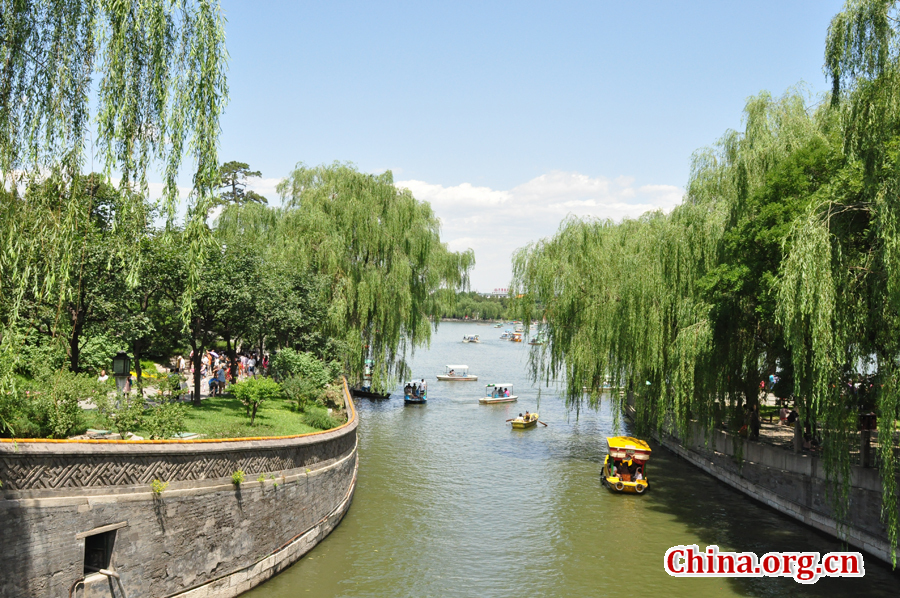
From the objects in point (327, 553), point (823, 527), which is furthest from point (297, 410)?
point (823, 527)

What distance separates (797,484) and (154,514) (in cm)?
1782

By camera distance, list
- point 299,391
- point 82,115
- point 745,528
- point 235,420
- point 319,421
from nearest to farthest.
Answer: point 82,115
point 235,420
point 745,528
point 319,421
point 299,391

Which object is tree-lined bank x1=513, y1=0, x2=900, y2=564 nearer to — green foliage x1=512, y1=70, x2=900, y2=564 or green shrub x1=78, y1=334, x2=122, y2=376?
green foliage x1=512, y1=70, x2=900, y2=564

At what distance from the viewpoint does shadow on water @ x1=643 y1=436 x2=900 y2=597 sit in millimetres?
15984

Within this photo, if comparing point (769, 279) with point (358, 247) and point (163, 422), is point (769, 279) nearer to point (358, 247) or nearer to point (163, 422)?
point (163, 422)

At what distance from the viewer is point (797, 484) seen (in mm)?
20328

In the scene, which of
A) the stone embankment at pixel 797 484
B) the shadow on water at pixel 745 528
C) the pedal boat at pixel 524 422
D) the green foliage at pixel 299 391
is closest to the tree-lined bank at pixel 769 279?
the stone embankment at pixel 797 484

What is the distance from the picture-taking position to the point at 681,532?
20328 millimetres

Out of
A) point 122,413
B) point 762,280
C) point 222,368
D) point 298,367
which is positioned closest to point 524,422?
point 298,367

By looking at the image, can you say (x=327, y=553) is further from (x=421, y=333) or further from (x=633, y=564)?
(x=421, y=333)

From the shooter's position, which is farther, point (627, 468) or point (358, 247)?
point (358, 247)

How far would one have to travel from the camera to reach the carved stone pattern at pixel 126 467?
998 cm

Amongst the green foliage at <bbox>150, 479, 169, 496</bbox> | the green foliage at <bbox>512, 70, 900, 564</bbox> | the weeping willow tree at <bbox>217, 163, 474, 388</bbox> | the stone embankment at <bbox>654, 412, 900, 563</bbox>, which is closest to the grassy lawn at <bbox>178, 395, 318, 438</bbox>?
the green foliage at <bbox>150, 479, 169, 496</bbox>

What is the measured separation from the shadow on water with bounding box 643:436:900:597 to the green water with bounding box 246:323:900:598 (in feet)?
0.15
